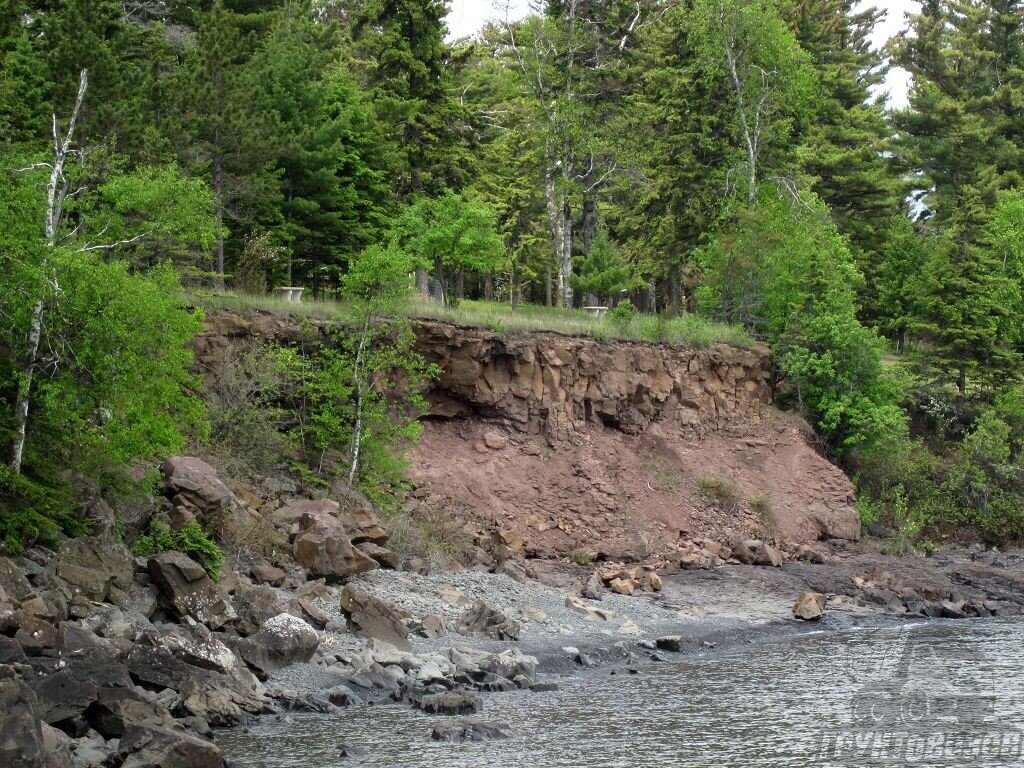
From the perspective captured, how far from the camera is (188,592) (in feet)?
69.0

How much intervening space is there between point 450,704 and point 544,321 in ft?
70.0

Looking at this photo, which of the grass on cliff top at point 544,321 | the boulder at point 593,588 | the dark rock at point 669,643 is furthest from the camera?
the grass on cliff top at point 544,321

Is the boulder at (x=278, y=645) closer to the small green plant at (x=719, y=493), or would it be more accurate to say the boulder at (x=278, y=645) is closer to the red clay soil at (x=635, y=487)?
the red clay soil at (x=635, y=487)

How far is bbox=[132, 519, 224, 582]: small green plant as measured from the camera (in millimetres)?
22316

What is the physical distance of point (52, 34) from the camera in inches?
1195

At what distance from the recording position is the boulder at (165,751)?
14.4m

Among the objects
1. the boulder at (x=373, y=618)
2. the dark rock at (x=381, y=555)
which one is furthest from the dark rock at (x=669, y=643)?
the dark rock at (x=381, y=555)

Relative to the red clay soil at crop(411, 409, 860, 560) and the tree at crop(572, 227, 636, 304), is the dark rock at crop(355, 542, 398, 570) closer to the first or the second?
the red clay soil at crop(411, 409, 860, 560)

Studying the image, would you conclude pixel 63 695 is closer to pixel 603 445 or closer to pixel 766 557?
pixel 766 557

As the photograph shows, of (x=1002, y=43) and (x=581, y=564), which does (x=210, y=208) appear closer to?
(x=581, y=564)

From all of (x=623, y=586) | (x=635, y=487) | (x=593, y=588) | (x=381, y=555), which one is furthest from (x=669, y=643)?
(x=635, y=487)

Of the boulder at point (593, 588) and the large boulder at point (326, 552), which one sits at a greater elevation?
the large boulder at point (326, 552)

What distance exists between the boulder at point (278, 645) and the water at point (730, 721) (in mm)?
1861

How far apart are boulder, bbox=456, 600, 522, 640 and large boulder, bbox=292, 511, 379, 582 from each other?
282cm
